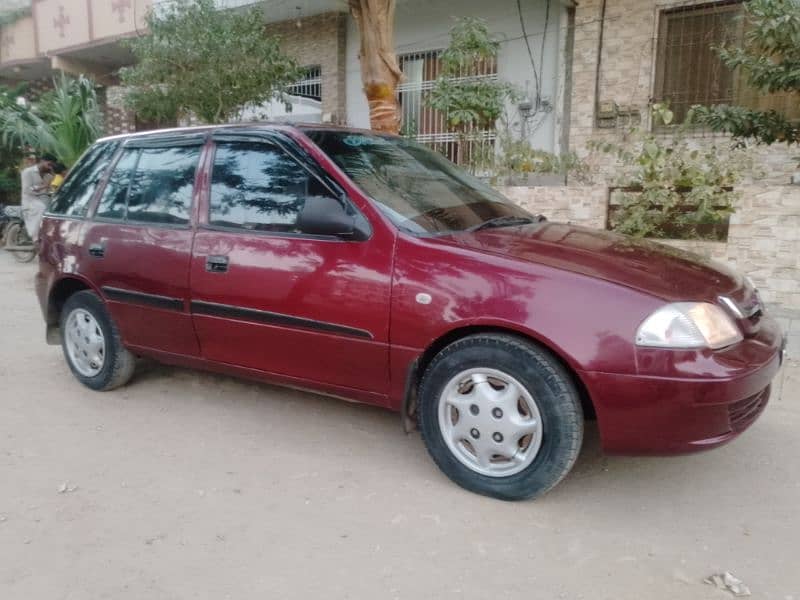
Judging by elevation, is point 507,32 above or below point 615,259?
above

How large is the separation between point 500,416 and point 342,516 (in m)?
0.81

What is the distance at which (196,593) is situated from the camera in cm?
230

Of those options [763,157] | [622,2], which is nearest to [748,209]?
[763,157]

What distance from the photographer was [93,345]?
14.0ft

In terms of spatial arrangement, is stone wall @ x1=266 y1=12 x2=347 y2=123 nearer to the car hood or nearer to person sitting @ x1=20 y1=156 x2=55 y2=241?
person sitting @ x1=20 y1=156 x2=55 y2=241

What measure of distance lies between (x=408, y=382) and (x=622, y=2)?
8.16 meters

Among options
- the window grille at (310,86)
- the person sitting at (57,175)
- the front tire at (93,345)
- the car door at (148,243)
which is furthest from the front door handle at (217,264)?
the window grille at (310,86)

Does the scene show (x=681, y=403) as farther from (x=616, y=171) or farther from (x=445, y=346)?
(x=616, y=171)

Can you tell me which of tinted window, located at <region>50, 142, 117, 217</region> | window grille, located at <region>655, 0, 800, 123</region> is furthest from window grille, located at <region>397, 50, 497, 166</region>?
tinted window, located at <region>50, 142, 117, 217</region>

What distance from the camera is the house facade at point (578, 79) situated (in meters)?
5.77

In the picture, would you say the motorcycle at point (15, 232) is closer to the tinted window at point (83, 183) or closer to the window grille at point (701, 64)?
the tinted window at point (83, 183)

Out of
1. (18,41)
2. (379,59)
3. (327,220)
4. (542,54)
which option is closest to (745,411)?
(327,220)

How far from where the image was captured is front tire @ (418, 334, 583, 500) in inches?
105

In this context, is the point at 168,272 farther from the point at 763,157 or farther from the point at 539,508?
the point at 763,157
